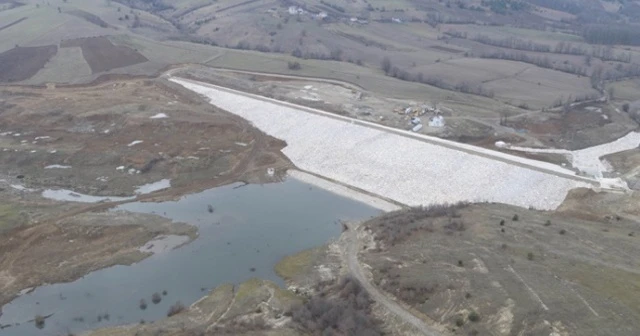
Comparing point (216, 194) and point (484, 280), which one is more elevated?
point (484, 280)

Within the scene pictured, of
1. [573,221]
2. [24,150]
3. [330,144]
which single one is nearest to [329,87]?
[330,144]

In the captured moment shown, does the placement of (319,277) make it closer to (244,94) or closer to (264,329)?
(264,329)

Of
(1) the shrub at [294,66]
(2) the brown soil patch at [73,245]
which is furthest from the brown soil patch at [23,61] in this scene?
(2) the brown soil patch at [73,245]

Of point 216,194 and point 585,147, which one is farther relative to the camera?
point 585,147

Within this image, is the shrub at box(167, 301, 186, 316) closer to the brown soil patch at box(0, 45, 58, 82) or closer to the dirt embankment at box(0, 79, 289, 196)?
the dirt embankment at box(0, 79, 289, 196)

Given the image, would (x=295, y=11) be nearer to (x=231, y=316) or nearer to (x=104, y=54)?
(x=104, y=54)

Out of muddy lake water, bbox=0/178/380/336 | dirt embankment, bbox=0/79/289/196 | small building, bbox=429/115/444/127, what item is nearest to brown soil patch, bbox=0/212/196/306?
muddy lake water, bbox=0/178/380/336

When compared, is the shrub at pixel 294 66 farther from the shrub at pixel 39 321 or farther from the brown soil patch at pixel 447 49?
the shrub at pixel 39 321
